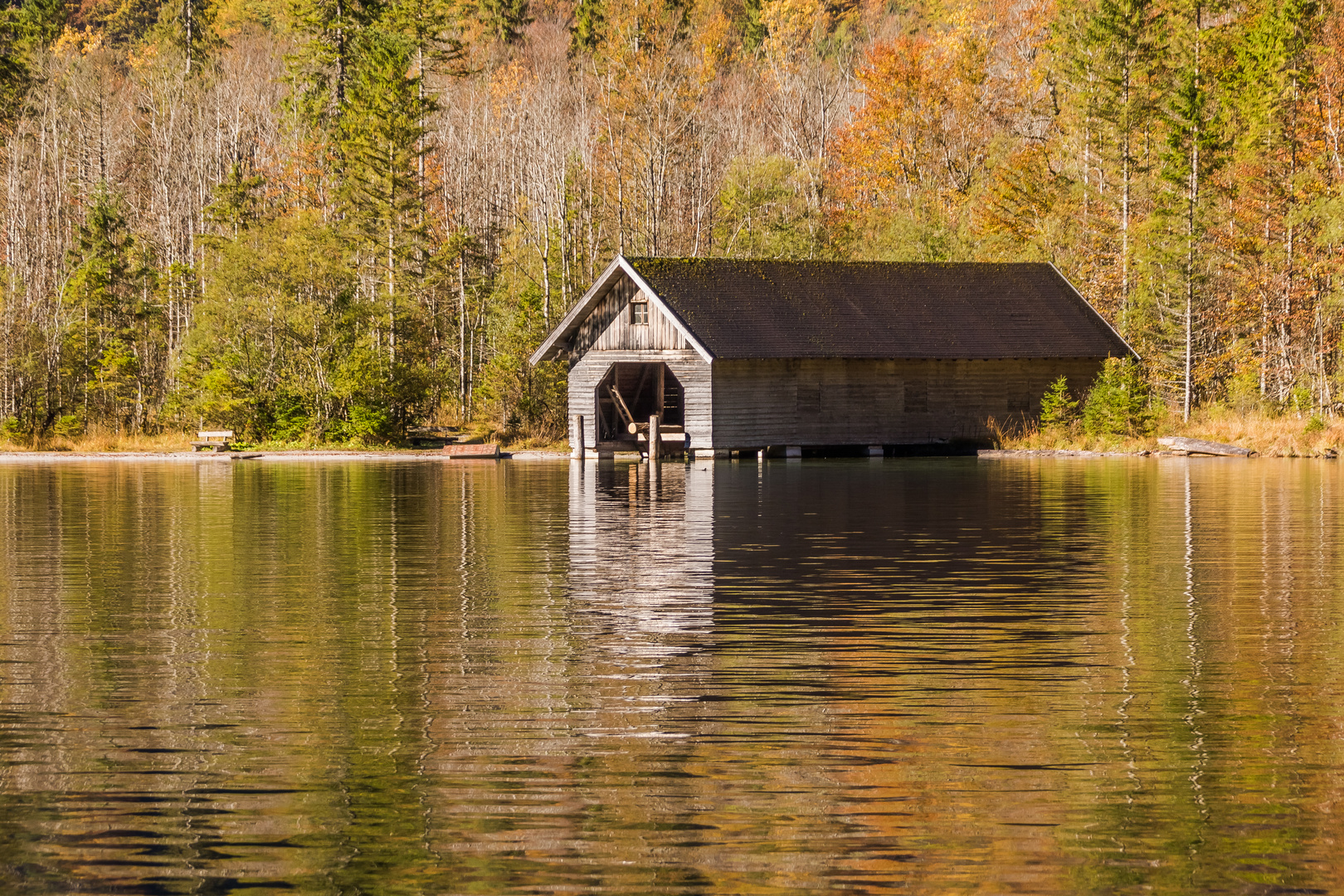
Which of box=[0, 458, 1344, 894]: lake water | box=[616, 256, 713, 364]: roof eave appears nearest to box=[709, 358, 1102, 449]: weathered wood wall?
box=[616, 256, 713, 364]: roof eave

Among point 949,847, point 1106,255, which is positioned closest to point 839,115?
point 1106,255

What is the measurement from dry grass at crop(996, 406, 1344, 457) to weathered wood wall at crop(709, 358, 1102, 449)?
1.48 metres

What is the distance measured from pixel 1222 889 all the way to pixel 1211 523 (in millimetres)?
20306

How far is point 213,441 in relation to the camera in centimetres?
5759

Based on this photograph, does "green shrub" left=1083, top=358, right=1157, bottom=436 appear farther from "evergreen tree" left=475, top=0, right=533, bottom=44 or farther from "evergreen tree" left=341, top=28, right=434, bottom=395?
"evergreen tree" left=475, top=0, right=533, bottom=44

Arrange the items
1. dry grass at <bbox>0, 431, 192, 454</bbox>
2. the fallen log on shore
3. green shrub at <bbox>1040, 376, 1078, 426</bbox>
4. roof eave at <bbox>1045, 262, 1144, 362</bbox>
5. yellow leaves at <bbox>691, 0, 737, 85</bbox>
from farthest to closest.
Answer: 1. yellow leaves at <bbox>691, 0, 737, 85</bbox>
2. dry grass at <bbox>0, 431, 192, 454</bbox>
3. roof eave at <bbox>1045, 262, 1144, 362</bbox>
4. green shrub at <bbox>1040, 376, 1078, 426</bbox>
5. the fallen log on shore

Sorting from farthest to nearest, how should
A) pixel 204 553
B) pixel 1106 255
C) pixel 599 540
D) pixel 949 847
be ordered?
1. pixel 1106 255
2. pixel 599 540
3. pixel 204 553
4. pixel 949 847

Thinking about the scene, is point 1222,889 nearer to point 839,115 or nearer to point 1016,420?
point 1016,420

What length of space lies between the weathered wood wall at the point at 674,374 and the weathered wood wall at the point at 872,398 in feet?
0.86

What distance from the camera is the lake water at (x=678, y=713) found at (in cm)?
864

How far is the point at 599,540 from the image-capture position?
83.4ft

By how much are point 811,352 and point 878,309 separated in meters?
4.43

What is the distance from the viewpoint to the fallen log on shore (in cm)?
4956

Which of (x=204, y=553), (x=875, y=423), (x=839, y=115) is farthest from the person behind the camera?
(x=839, y=115)
